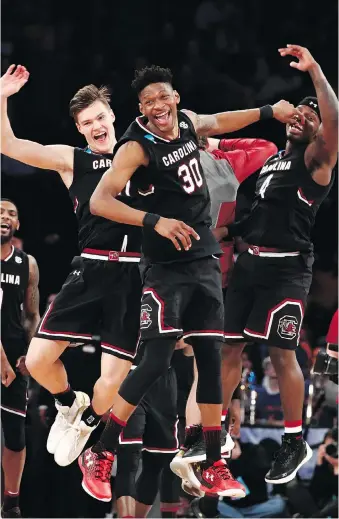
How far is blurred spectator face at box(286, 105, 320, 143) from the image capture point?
20.6 ft

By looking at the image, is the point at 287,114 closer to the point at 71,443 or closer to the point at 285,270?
the point at 285,270

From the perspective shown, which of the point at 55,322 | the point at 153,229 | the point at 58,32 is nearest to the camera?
the point at 153,229

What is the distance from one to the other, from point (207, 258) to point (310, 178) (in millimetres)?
979

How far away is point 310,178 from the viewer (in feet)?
20.4

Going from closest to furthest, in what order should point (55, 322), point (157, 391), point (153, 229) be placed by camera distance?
point (153, 229) < point (55, 322) < point (157, 391)

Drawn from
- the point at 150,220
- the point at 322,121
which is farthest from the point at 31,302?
the point at 322,121

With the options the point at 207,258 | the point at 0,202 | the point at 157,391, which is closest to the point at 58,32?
the point at 0,202

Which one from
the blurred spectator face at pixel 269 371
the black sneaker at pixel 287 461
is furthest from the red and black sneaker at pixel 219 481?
the blurred spectator face at pixel 269 371

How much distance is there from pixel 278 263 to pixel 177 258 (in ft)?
2.84

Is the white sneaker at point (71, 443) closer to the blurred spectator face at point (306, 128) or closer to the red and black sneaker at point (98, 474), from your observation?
the red and black sneaker at point (98, 474)

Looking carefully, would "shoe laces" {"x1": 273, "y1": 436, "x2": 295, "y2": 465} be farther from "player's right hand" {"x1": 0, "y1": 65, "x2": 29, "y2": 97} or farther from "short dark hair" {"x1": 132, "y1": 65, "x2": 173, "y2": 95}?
"player's right hand" {"x1": 0, "y1": 65, "x2": 29, "y2": 97}

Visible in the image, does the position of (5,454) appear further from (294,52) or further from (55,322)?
(294,52)

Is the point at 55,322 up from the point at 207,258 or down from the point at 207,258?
down

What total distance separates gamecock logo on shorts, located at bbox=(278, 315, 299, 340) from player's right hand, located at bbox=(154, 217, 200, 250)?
1.06 metres
